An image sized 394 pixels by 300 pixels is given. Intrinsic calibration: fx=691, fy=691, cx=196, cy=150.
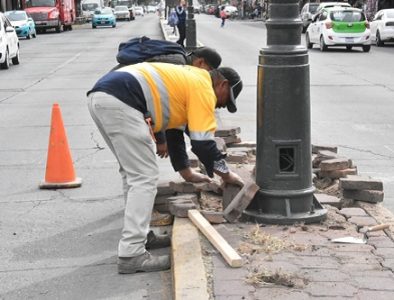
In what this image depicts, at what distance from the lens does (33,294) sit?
177 inches

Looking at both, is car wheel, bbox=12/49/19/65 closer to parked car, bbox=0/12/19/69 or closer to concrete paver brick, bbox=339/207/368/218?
parked car, bbox=0/12/19/69

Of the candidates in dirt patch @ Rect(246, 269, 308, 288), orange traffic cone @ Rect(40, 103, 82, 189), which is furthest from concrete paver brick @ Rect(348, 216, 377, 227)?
orange traffic cone @ Rect(40, 103, 82, 189)

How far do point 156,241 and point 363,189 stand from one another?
184cm

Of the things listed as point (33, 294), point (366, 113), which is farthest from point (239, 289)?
point (366, 113)

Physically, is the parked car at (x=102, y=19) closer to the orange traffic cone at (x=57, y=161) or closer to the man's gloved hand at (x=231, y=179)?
the orange traffic cone at (x=57, y=161)

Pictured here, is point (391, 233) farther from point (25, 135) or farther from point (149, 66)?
point (25, 135)

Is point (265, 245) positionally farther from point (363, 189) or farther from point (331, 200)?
point (363, 189)

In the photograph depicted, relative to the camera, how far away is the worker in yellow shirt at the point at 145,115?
4445 mm

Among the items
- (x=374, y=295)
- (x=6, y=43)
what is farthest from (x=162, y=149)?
(x=6, y=43)

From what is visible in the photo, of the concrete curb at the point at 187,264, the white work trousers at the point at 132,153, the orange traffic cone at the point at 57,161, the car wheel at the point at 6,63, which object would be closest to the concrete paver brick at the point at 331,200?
the concrete curb at the point at 187,264

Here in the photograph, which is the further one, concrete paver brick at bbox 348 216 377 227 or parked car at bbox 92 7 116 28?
parked car at bbox 92 7 116 28

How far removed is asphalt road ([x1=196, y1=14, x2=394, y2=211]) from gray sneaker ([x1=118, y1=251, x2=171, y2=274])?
152 cm

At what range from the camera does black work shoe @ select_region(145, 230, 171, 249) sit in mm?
5152

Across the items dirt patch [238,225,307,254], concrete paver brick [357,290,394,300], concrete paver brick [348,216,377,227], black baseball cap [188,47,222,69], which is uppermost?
black baseball cap [188,47,222,69]
